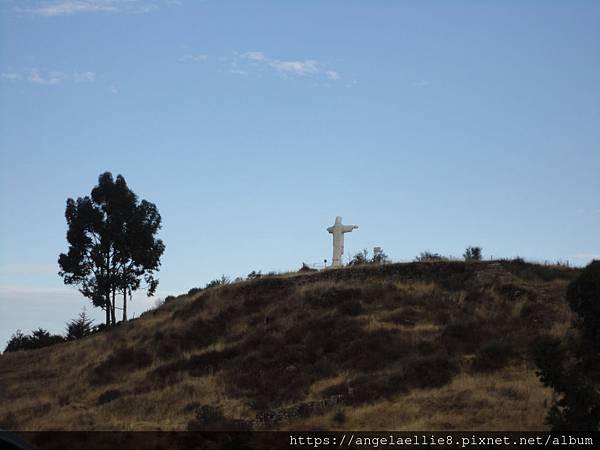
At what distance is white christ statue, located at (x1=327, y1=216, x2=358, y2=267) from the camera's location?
44.5 metres

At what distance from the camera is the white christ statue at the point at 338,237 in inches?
1751

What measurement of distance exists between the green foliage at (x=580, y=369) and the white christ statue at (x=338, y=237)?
22526 mm

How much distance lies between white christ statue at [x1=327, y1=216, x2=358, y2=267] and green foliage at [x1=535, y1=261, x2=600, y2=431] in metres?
22.5

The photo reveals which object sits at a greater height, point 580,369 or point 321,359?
point 321,359

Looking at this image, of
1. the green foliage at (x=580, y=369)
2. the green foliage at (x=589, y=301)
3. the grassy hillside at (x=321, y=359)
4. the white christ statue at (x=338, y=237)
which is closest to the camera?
the green foliage at (x=580, y=369)

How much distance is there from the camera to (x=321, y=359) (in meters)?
32.5

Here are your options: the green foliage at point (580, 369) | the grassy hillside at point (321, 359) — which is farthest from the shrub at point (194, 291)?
the green foliage at point (580, 369)

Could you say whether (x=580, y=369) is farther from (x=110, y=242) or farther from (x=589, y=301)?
(x=110, y=242)

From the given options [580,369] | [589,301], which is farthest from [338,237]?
[580,369]

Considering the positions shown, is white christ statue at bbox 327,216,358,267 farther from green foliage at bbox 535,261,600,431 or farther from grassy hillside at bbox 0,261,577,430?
green foliage at bbox 535,261,600,431

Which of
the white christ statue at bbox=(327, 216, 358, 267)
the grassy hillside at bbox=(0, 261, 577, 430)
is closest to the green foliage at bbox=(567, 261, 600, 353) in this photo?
the grassy hillside at bbox=(0, 261, 577, 430)

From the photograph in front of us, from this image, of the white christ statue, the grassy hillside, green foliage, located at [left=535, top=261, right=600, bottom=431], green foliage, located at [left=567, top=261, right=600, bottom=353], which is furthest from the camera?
the white christ statue

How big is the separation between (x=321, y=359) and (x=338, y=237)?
13.1 meters

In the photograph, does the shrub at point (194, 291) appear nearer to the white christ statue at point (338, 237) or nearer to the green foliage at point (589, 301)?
the white christ statue at point (338, 237)
